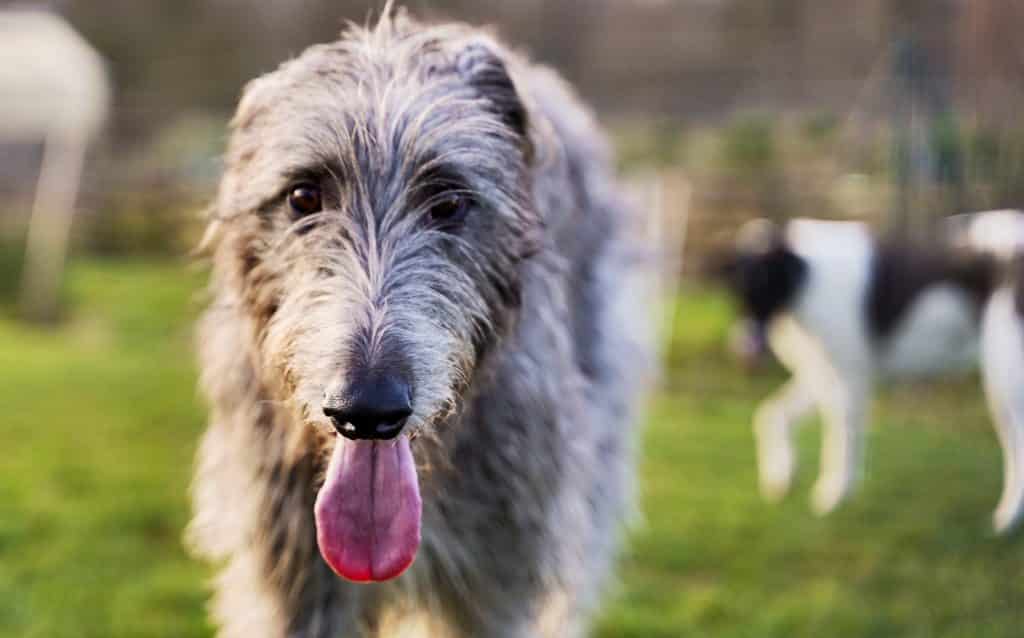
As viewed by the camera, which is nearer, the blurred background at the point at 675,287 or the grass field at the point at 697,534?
the grass field at the point at 697,534

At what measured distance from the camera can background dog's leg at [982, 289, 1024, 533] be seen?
4.06m

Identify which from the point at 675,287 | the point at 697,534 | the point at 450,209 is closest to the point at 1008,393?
the point at 697,534

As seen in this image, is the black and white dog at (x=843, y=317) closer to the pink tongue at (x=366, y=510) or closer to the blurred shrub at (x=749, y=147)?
the blurred shrub at (x=749, y=147)

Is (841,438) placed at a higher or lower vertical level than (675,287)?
lower

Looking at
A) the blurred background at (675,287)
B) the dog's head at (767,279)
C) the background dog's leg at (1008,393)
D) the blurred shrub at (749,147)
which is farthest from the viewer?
the blurred shrub at (749,147)

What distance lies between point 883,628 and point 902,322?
8.63ft

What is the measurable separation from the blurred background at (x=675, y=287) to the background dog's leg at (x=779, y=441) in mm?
143

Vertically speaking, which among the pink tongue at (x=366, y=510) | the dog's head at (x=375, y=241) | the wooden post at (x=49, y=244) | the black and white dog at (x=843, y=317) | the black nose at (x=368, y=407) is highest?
the wooden post at (x=49, y=244)

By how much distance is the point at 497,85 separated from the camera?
2879 millimetres

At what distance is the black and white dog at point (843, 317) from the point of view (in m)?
5.98

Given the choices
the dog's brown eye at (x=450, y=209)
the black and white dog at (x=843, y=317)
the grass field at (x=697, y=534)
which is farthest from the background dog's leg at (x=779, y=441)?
the dog's brown eye at (x=450, y=209)

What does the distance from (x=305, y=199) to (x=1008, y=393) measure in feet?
9.14

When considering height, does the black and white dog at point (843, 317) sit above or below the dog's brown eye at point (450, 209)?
above

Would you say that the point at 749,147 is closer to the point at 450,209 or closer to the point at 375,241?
the point at 450,209
